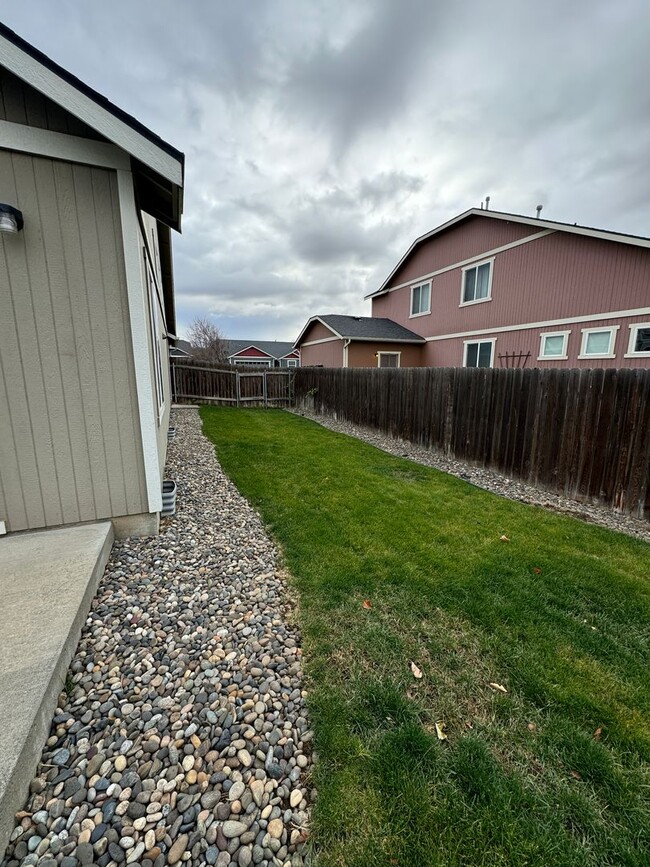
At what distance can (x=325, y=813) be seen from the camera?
1.42 meters

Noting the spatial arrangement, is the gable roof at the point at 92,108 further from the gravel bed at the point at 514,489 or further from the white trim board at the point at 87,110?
the gravel bed at the point at 514,489

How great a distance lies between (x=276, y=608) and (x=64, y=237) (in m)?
3.37

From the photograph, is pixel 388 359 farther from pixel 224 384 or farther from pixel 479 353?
pixel 224 384

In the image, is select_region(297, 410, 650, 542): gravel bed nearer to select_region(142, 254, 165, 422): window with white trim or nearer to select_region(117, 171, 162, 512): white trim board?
select_region(117, 171, 162, 512): white trim board

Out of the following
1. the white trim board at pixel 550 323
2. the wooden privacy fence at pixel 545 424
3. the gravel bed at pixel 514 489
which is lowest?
the gravel bed at pixel 514 489

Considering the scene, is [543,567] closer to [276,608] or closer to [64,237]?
[276,608]

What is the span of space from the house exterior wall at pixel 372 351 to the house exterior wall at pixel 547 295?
1409mm

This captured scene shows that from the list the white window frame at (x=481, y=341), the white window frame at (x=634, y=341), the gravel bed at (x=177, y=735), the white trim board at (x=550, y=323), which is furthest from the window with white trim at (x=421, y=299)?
the gravel bed at (x=177, y=735)

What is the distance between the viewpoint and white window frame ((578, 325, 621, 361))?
10.5 m

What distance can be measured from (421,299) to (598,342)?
26.8ft

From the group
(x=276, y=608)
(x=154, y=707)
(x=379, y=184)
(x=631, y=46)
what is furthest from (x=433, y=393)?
(x=379, y=184)

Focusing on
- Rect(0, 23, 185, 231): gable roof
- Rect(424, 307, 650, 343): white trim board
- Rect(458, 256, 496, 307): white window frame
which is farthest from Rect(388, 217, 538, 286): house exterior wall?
Rect(0, 23, 185, 231): gable roof

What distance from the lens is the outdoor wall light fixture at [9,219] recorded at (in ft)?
8.44

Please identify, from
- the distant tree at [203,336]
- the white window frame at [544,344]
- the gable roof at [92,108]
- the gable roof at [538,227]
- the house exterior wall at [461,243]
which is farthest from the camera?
the distant tree at [203,336]
